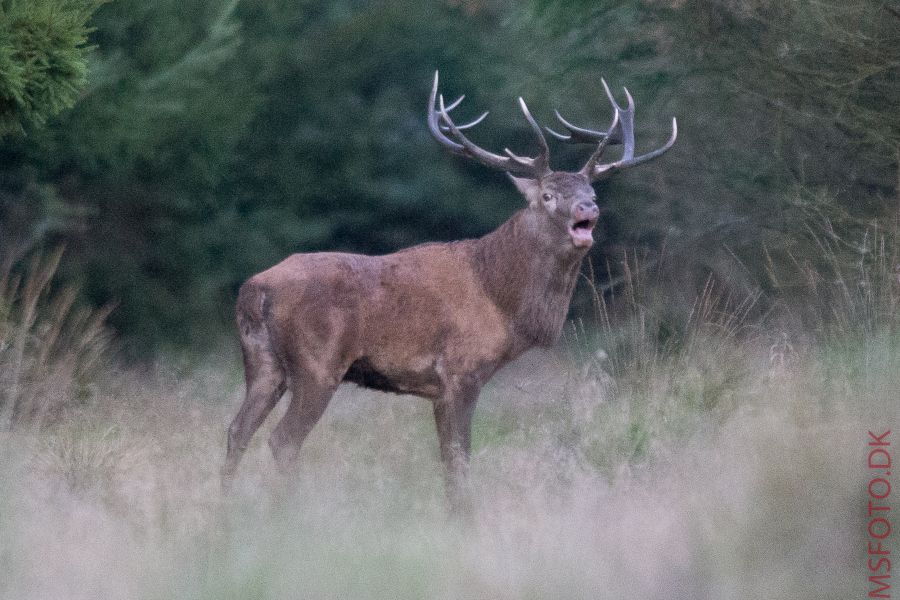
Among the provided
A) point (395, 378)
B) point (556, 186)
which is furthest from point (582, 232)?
point (395, 378)

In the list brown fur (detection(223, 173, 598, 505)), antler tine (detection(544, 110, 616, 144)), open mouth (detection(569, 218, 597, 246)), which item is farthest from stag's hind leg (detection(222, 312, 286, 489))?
antler tine (detection(544, 110, 616, 144))

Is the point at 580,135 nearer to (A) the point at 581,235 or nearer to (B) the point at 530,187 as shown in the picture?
(B) the point at 530,187

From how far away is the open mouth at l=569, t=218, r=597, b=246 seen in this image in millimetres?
8930

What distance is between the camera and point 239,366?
13.6 m

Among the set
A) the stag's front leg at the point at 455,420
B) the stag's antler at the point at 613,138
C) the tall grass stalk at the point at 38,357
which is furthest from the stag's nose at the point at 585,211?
the tall grass stalk at the point at 38,357

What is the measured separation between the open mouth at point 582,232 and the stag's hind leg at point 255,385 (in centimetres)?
178

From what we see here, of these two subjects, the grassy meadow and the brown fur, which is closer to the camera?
the grassy meadow

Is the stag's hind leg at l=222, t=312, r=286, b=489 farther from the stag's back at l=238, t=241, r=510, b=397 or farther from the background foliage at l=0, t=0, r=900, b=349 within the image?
the background foliage at l=0, t=0, r=900, b=349

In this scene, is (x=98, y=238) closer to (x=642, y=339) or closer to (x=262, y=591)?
(x=642, y=339)

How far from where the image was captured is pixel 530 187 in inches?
367

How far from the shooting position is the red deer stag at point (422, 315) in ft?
28.8

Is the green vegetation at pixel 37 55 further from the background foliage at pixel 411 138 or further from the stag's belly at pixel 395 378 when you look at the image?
the background foliage at pixel 411 138

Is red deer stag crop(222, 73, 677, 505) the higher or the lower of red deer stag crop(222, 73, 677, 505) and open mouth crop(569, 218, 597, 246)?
the lower

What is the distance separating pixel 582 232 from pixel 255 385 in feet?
6.57
